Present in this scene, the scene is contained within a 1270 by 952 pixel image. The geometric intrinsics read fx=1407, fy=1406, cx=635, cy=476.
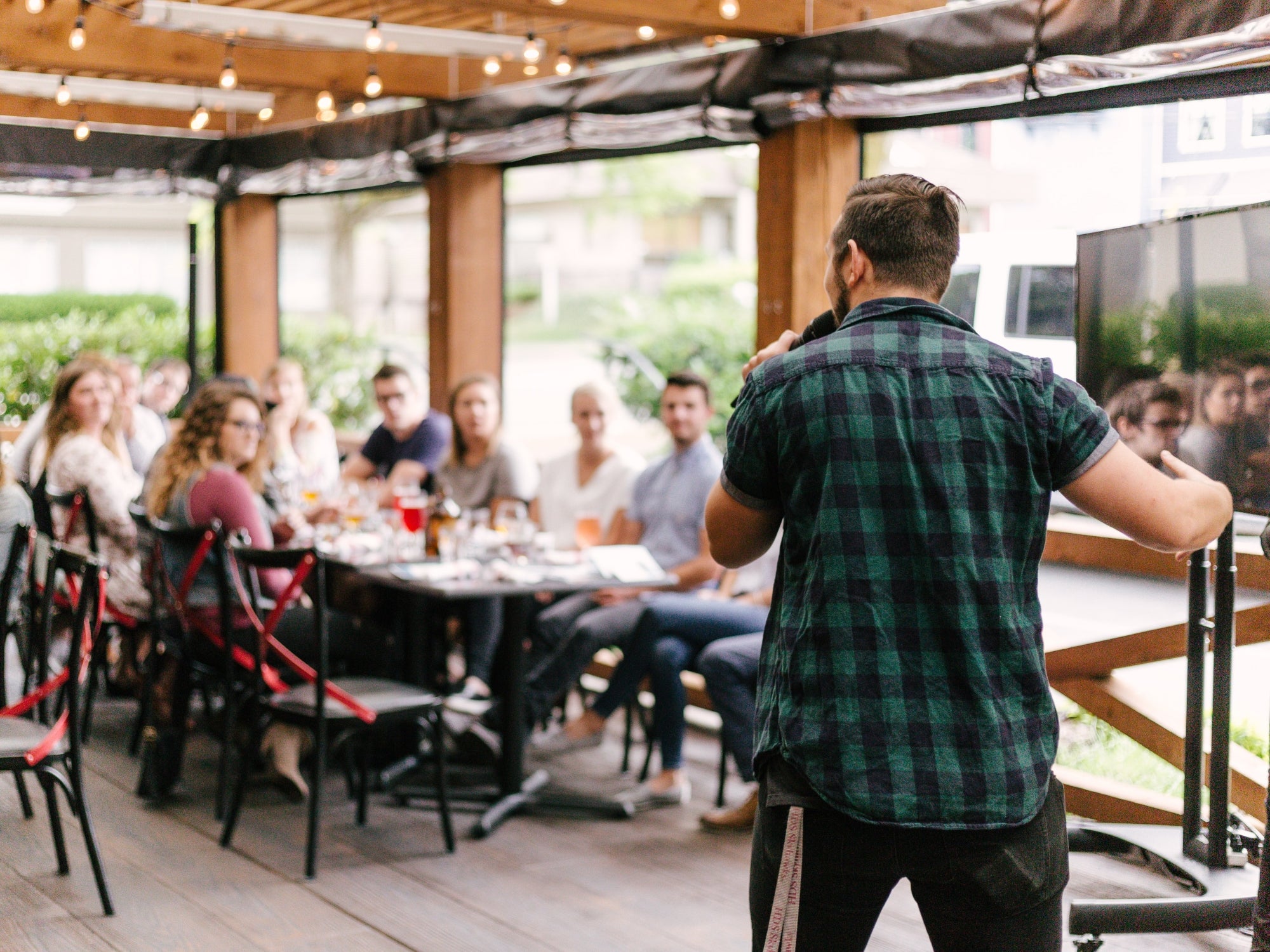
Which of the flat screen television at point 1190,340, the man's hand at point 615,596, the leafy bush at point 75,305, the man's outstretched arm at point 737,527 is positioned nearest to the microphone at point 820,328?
the man's outstretched arm at point 737,527

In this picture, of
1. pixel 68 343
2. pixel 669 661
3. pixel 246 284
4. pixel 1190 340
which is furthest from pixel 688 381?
pixel 68 343

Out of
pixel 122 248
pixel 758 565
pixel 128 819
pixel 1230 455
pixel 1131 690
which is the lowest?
pixel 128 819

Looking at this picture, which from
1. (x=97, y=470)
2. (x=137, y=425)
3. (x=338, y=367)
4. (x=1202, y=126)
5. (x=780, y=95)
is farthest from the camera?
(x=338, y=367)

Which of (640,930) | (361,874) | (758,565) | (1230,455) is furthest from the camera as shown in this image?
(758,565)

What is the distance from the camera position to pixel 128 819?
4.43 meters

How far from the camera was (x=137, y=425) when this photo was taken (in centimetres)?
721

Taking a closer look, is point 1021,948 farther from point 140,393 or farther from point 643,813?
point 140,393

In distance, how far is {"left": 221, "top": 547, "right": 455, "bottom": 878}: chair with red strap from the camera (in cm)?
391

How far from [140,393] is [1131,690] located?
6095 millimetres

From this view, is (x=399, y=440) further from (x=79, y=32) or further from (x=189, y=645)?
(x=79, y=32)

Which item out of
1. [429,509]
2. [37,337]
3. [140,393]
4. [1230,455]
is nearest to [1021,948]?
[1230,455]

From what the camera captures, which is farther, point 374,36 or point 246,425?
point 374,36

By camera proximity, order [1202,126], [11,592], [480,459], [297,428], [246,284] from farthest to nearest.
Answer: [246,284]
[297,428]
[480,459]
[11,592]
[1202,126]

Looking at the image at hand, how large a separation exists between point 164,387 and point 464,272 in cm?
195
